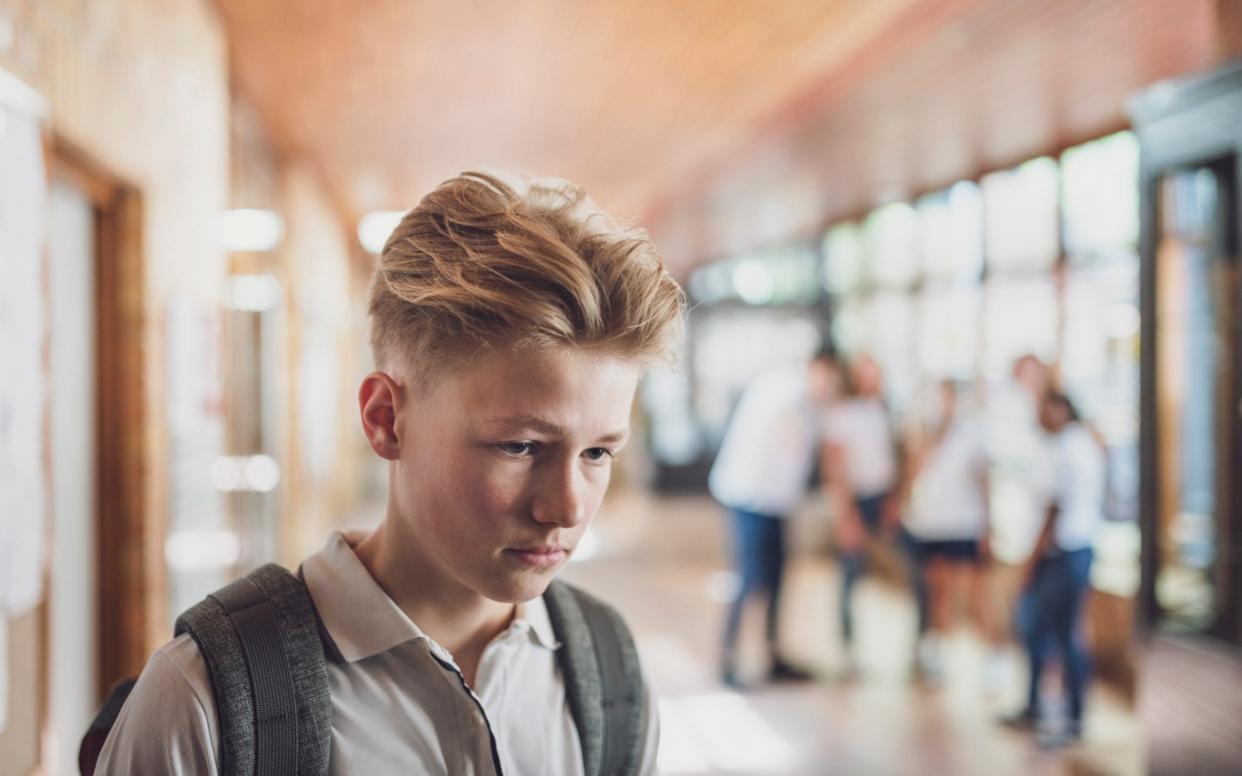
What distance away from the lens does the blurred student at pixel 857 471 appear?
6.04 meters

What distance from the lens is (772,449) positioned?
17.6 ft

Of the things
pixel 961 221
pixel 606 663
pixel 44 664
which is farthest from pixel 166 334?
pixel 961 221

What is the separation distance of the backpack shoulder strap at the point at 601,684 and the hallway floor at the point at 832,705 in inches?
59.6

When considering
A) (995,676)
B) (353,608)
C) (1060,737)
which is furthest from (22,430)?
(995,676)

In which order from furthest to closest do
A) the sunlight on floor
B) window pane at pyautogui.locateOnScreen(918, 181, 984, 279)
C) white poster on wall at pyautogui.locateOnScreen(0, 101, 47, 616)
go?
window pane at pyautogui.locateOnScreen(918, 181, 984, 279), the sunlight on floor, white poster on wall at pyautogui.locateOnScreen(0, 101, 47, 616)

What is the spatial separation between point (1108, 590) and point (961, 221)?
3246 mm

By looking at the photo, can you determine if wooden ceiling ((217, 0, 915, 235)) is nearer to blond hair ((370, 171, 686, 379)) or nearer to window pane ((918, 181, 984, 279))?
window pane ((918, 181, 984, 279))

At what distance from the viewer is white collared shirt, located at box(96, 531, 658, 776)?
0.97m

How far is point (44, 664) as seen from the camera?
2361mm

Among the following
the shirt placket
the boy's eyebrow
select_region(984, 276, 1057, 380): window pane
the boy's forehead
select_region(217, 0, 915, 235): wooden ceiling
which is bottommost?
the shirt placket

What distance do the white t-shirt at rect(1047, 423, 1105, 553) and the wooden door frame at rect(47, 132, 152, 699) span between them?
12.3 ft

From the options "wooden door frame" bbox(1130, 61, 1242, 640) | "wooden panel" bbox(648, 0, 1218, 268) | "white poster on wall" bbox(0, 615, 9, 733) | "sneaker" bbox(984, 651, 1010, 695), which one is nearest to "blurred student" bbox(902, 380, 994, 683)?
"sneaker" bbox(984, 651, 1010, 695)

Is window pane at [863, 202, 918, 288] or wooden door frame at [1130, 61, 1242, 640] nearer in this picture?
wooden door frame at [1130, 61, 1242, 640]

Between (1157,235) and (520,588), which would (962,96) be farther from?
(520,588)
